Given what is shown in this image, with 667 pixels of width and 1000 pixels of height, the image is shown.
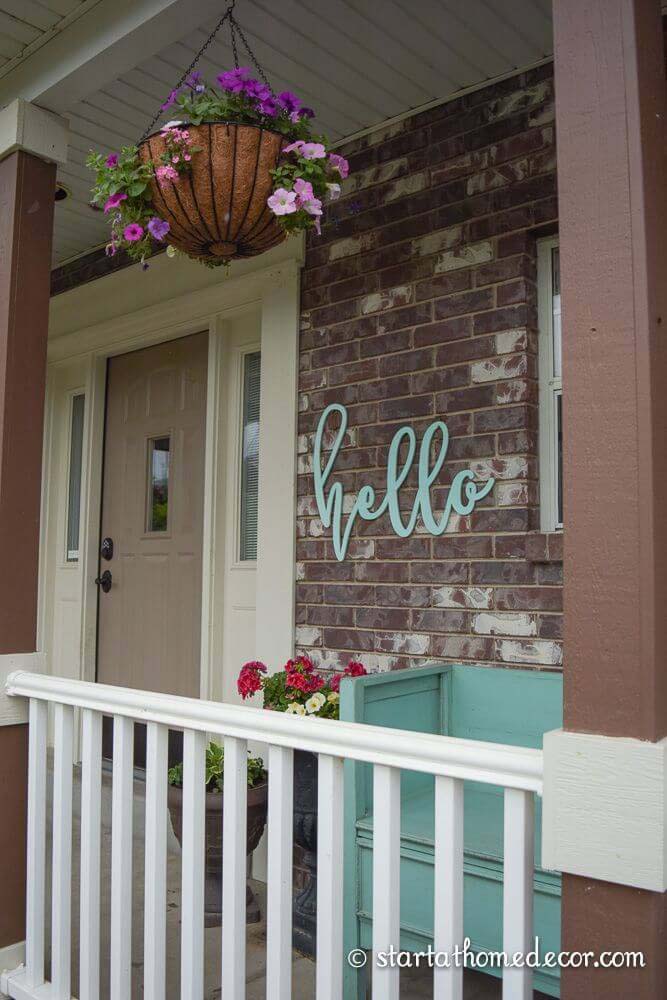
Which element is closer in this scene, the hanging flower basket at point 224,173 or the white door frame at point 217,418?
the hanging flower basket at point 224,173

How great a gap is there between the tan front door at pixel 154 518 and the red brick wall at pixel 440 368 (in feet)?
2.44

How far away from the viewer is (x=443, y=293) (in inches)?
110

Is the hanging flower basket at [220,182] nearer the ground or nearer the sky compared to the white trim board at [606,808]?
nearer the sky

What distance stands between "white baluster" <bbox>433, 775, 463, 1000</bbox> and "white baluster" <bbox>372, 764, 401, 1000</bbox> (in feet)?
0.24

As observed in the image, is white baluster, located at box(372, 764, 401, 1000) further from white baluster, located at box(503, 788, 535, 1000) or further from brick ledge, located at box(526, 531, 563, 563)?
brick ledge, located at box(526, 531, 563, 563)

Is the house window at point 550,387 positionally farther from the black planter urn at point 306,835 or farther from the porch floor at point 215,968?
the porch floor at point 215,968

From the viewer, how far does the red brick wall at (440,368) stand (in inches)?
102

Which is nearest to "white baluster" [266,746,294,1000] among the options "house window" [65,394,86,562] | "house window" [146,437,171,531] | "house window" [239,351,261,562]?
"house window" [239,351,261,562]

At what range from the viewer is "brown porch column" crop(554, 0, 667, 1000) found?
1.15m

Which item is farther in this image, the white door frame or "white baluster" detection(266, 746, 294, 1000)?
the white door frame

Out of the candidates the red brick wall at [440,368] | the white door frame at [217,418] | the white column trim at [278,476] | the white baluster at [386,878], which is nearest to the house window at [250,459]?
the white door frame at [217,418]

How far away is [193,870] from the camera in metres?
1.72

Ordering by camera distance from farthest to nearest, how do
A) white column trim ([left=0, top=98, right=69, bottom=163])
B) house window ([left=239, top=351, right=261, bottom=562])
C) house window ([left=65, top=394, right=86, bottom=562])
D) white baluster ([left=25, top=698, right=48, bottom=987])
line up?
house window ([left=65, top=394, right=86, bottom=562]), house window ([left=239, top=351, right=261, bottom=562]), white column trim ([left=0, top=98, right=69, bottom=163]), white baluster ([left=25, top=698, right=48, bottom=987])

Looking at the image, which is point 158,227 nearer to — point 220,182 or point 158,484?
point 220,182
